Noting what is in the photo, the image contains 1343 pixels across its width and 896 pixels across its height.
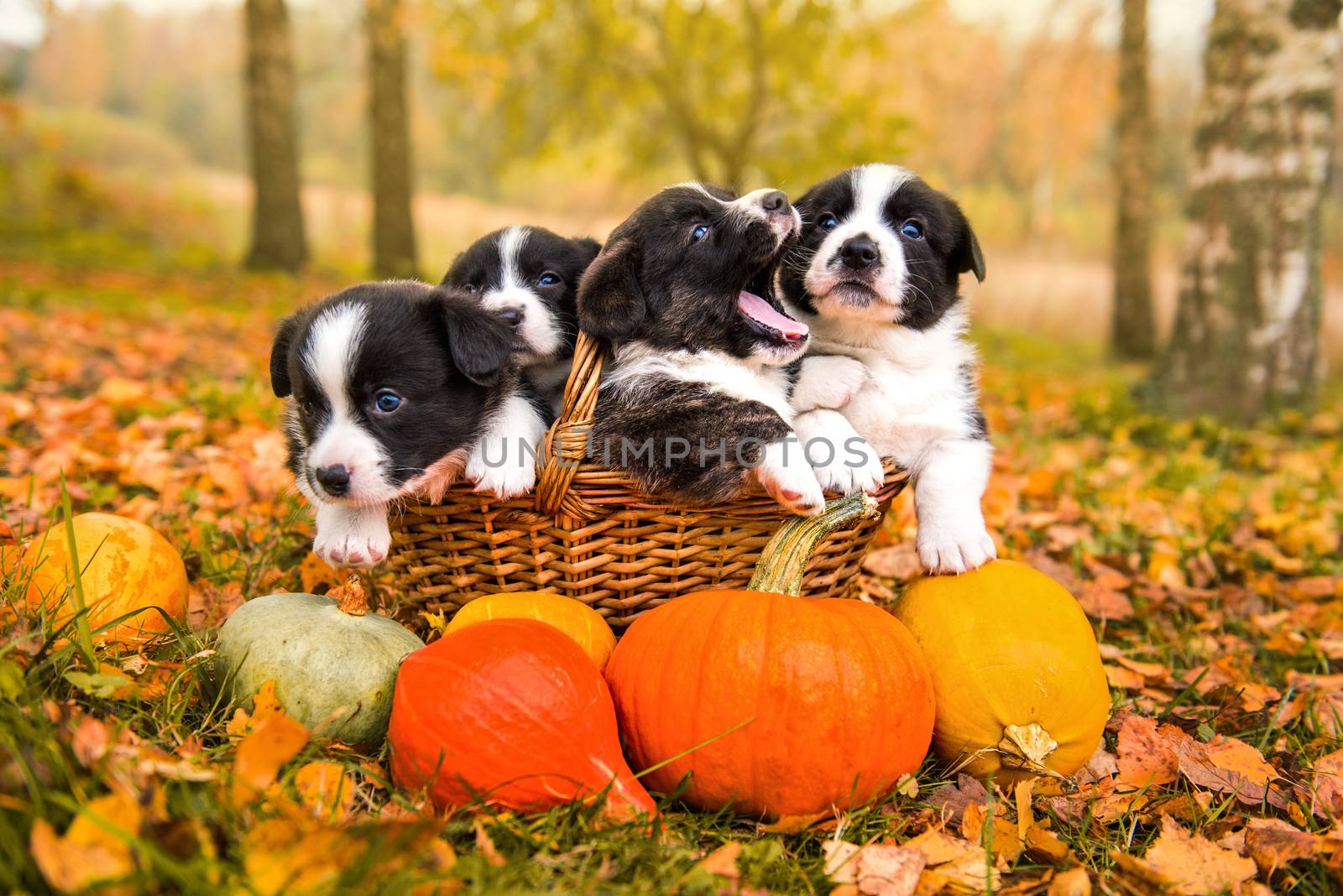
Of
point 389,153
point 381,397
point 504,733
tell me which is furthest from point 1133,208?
point 504,733

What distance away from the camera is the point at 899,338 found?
2.57m

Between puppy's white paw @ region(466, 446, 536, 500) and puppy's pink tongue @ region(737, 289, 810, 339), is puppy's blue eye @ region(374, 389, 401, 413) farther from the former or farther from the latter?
puppy's pink tongue @ region(737, 289, 810, 339)

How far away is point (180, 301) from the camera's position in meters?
9.03

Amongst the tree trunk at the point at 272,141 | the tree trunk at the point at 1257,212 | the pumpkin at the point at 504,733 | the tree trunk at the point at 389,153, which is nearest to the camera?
the pumpkin at the point at 504,733

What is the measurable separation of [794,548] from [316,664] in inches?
42.6

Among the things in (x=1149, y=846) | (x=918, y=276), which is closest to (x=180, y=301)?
(x=918, y=276)

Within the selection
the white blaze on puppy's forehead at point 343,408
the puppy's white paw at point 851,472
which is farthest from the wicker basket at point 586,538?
the white blaze on puppy's forehead at point 343,408

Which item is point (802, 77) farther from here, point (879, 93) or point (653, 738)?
point (653, 738)

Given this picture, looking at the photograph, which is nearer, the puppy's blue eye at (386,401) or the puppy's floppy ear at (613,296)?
the puppy's blue eye at (386,401)

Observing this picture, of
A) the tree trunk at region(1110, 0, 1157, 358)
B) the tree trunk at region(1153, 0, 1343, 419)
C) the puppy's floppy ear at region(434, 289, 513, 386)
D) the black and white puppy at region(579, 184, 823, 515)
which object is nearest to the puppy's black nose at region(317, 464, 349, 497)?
the puppy's floppy ear at region(434, 289, 513, 386)

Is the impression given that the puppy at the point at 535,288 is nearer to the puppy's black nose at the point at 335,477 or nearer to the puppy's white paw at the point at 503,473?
the puppy's white paw at the point at 503,473

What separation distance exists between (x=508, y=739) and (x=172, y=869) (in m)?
0.60

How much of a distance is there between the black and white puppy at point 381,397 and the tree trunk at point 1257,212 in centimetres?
552

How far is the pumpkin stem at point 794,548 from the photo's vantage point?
204 centimetres
